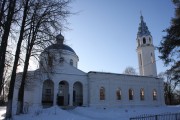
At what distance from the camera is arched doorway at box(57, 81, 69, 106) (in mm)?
30756

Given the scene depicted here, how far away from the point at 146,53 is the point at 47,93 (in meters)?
24.3

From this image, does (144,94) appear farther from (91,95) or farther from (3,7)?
(3,7)

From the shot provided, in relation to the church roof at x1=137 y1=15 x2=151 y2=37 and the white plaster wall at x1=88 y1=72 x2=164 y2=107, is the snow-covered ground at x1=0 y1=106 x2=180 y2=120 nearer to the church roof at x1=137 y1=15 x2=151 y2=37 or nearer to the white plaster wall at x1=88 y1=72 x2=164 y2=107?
the white plaster wall at x1=88 y1=72 x2=164 y2=107

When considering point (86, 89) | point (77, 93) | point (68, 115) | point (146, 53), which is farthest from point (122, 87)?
point (68, 115)

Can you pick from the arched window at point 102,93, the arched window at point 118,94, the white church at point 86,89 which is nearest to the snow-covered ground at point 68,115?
the white church at point 86,89

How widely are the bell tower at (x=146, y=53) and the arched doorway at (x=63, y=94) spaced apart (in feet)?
65.6

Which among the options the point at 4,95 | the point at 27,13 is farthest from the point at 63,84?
the point at 4,95

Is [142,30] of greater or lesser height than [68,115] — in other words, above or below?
above

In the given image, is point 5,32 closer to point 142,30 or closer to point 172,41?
point 172,41

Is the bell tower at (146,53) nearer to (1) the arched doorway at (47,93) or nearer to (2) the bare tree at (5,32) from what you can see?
(1) the arched doorway at (47,93)

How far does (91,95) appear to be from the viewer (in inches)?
1198

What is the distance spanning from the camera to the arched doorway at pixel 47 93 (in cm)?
2889

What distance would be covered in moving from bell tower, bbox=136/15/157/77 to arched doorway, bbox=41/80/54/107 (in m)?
22.5

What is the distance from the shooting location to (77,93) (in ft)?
106
